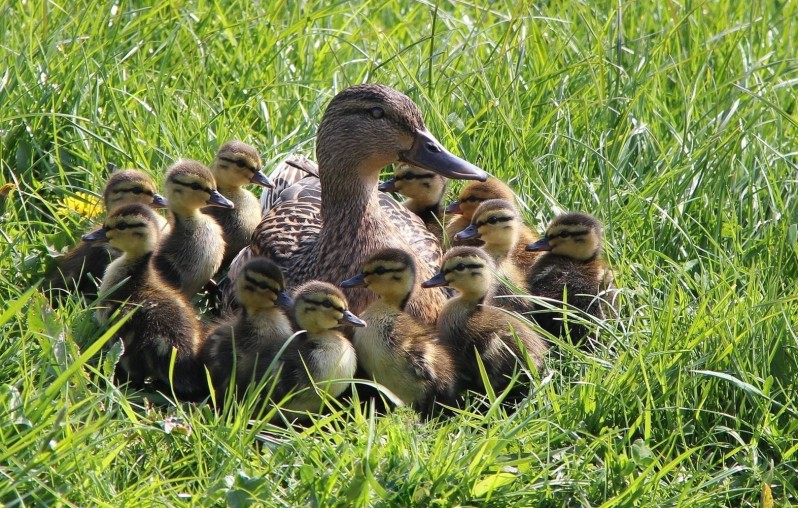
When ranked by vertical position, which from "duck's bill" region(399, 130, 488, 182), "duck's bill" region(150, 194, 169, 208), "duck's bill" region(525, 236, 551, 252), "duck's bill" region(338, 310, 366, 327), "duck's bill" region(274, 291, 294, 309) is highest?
"duck's bill" region(399, 130, 488, 182)

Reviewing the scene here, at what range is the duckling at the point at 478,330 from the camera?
3.94 meters

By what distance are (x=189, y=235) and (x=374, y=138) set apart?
79cm

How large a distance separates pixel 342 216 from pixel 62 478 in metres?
1.75

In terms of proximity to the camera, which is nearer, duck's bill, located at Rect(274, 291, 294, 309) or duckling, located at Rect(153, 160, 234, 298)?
duck's bill, located at Rect(274, 291, 294, 309)

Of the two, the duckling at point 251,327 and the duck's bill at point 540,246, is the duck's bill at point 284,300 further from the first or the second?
the duck's bill at point 540,246

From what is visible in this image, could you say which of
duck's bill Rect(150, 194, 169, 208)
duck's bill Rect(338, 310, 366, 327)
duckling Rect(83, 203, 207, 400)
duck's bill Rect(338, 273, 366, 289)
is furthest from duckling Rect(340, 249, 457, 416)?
duck's bill Rect(150, 194, 169, 208)

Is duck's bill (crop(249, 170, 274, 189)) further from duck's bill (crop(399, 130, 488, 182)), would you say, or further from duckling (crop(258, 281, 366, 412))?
duckling (crop(258, 281, 366, 412))

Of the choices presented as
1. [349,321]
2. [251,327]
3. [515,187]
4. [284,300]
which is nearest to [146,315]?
[251,327]

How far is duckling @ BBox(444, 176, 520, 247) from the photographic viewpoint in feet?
15.3

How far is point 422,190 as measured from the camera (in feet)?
16.4

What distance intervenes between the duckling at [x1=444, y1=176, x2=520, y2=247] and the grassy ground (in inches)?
6.7

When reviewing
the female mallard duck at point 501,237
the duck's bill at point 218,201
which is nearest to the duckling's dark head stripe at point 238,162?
the duck's bill at point 218,201

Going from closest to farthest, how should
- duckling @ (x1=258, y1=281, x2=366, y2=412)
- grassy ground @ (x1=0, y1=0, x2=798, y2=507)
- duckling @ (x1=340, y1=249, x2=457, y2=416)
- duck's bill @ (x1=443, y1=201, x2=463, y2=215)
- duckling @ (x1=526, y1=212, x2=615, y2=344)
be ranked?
grassy ground @ (x1=0, y1=0, x2=798, y2=507)
duckling @ (x1=258, y1=281, x2=366, y2=412)
duckling @ (x1=340, y1=249, x2=457, y2=416)
duckling @ (x1=526, y1=212, x2=615, y2=344)
duck's bill @ (x1=443, y1=201, x2=463, y2=215)

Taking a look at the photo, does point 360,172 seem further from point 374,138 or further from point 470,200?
point 470,200
